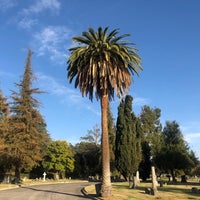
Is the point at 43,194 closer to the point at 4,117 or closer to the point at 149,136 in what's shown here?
the point at 4,117

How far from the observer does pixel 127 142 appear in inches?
1991

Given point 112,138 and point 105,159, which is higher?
point 112,138

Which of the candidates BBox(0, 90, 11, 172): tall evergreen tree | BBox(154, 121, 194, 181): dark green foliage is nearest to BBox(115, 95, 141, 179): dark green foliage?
BBox(154, 121, 194, 181): dark green foliage

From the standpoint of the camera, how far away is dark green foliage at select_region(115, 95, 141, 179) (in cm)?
4878

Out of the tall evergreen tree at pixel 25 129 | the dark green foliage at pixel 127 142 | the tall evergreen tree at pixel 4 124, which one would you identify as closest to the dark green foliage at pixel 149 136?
the dark green foliage at pixel 127 142

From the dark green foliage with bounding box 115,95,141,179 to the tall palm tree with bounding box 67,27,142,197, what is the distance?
965 inches

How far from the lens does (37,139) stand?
5000 centimetres

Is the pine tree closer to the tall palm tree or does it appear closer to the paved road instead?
the paved road

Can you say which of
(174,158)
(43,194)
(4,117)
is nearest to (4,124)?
(4,117)

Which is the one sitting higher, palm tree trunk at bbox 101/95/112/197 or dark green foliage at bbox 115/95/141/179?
dark green foliage at bbox 115/95/141/179

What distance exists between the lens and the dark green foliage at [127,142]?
48781 millimetres

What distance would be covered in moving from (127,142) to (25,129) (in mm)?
17565

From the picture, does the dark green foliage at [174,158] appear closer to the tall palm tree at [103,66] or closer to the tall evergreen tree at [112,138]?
the tall evergreen tree at [112,138]

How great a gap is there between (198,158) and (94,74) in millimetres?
55373
